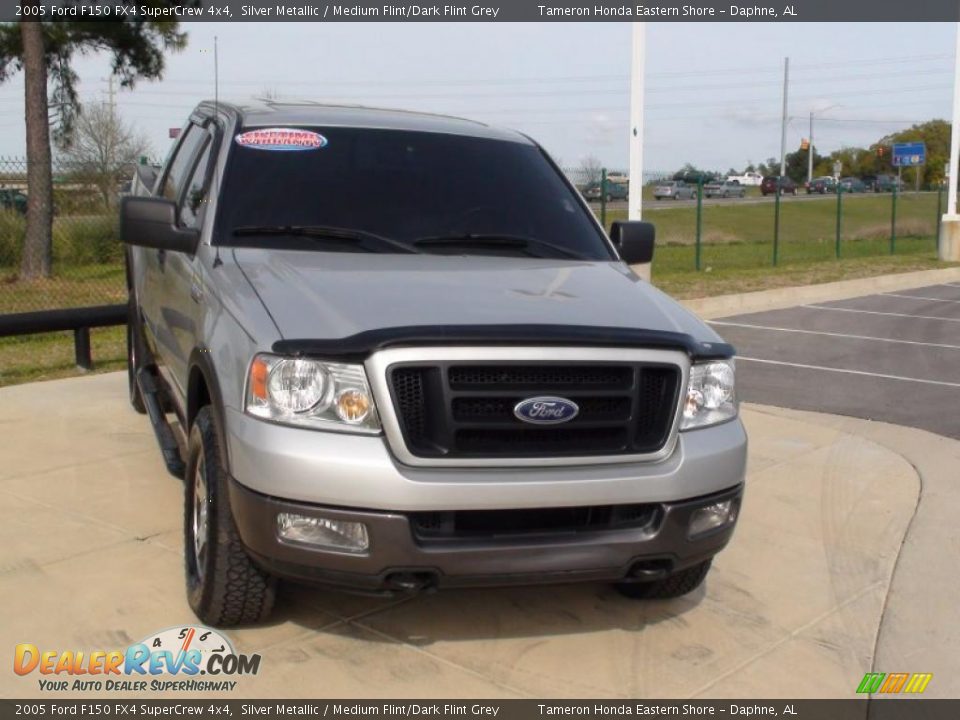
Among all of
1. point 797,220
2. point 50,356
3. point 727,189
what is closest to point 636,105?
point 50,356

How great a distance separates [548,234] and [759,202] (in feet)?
126

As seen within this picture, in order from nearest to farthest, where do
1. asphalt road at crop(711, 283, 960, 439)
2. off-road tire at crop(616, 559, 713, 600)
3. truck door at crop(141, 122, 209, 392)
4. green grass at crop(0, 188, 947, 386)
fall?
off-road tire at crop(616, 559, 713, 600) → truck door at crop(141, 122, 209, 392) → asphalt road at crop(711, 283, 960, 439) → green grass at crop(0, 188, 947, 386)

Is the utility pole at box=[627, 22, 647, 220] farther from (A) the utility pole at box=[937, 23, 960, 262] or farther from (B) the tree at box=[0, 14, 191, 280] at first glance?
(A) the utility pole at box=[937, 23, 960, 262]

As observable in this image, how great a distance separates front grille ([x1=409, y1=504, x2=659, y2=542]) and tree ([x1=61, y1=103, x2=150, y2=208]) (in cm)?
1316

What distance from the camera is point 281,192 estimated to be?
4836mm

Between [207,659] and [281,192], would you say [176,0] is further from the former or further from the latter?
[207,659]

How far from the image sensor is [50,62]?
61.0 ft

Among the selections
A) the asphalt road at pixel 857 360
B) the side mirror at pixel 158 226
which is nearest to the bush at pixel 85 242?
the asphalt road at pixel 857 360

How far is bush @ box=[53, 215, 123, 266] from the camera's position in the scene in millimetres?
17172

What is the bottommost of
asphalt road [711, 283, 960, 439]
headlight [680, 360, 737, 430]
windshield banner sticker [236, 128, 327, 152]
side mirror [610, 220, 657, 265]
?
asphalt road [711, 283, 960, 439]

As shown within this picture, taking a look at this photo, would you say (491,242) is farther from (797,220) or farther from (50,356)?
(797,220)

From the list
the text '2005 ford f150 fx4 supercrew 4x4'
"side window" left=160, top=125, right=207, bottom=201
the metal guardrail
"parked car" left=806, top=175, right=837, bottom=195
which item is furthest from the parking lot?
"parked car" left=806, top=175, right=837, bottom=195

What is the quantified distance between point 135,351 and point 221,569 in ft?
12.2
